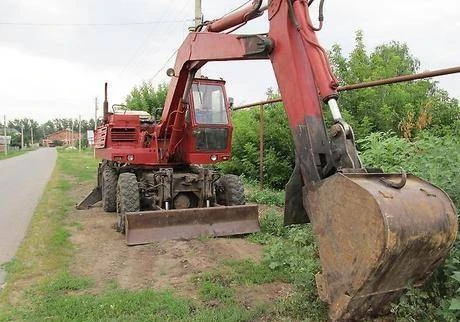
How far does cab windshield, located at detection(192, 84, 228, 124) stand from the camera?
835 centimetres

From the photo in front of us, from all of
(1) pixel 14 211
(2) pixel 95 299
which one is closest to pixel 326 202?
(2) pixel 95 299

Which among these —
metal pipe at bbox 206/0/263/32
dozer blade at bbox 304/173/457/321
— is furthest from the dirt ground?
metal pipe at bbox 206/0/263/32

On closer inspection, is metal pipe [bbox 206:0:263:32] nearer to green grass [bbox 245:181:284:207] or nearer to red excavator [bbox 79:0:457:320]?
red excavator [bbox 79:0:457:320]

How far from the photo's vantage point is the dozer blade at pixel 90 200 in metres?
10.7

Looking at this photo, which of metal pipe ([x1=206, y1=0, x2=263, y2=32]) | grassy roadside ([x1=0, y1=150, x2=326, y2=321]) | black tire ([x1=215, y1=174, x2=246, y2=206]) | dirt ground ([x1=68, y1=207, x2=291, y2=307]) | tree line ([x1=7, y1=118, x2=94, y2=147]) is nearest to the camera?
grassy roadside ([x1=0, y1=150, x2=326, y2=321])

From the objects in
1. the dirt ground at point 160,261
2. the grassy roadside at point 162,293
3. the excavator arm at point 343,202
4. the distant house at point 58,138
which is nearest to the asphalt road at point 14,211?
the grassy roadside at point 162,293

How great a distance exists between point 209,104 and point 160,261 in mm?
3240

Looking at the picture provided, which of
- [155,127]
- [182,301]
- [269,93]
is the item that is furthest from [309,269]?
[269,93]

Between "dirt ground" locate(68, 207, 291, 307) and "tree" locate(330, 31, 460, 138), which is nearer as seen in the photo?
"dirt ground" locate(68, 207, 291, 307)

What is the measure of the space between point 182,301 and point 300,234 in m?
2.18

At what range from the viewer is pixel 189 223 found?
740 cm

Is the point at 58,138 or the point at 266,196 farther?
the point at 58,138

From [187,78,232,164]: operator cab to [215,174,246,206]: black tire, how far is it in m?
0.47

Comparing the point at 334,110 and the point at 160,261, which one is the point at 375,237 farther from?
the point at 160,261
